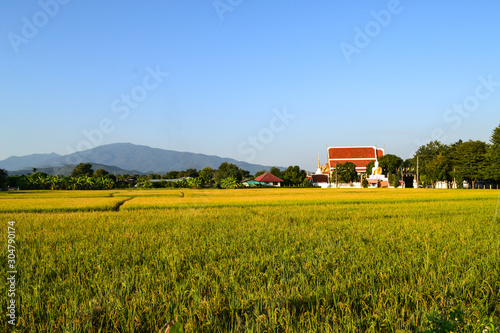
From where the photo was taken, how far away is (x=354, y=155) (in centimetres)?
9562

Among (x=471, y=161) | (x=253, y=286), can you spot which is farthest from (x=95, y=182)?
(x=471, y=161)

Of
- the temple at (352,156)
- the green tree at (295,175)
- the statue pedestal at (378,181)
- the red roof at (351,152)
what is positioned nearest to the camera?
the statue pedestal at (378,181)

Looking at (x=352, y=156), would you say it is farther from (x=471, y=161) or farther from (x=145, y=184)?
(x=145, y=184)

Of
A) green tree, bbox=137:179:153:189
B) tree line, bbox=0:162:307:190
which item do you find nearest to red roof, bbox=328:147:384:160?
tree line, bbox=0:162:307:190

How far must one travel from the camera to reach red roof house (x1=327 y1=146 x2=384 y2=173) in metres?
94.1

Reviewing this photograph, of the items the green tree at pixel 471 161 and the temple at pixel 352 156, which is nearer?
the green tree at pixel 471 161

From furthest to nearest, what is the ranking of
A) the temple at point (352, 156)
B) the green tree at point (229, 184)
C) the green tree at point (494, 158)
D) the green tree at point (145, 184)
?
the temple at point (352, 156), the green tree at point (229, 184), the green tree at point (145, 184), the green tree at point (494, 158)

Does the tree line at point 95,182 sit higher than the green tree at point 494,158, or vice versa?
the green tree at point 494,158

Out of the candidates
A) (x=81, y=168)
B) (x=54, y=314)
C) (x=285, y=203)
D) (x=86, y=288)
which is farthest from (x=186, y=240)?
(x=81, y=168)

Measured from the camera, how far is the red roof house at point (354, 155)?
9412 cm

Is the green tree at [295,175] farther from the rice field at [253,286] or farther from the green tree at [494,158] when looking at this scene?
the rice field at [253,286]

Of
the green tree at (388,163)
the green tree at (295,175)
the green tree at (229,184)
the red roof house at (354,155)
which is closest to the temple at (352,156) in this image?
the red roof house at (354,155)

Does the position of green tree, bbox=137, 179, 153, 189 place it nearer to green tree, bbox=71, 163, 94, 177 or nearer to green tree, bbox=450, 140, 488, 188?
green tree, bbox=71, 163, 94, 177

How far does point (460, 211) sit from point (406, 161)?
11494 centimetres
